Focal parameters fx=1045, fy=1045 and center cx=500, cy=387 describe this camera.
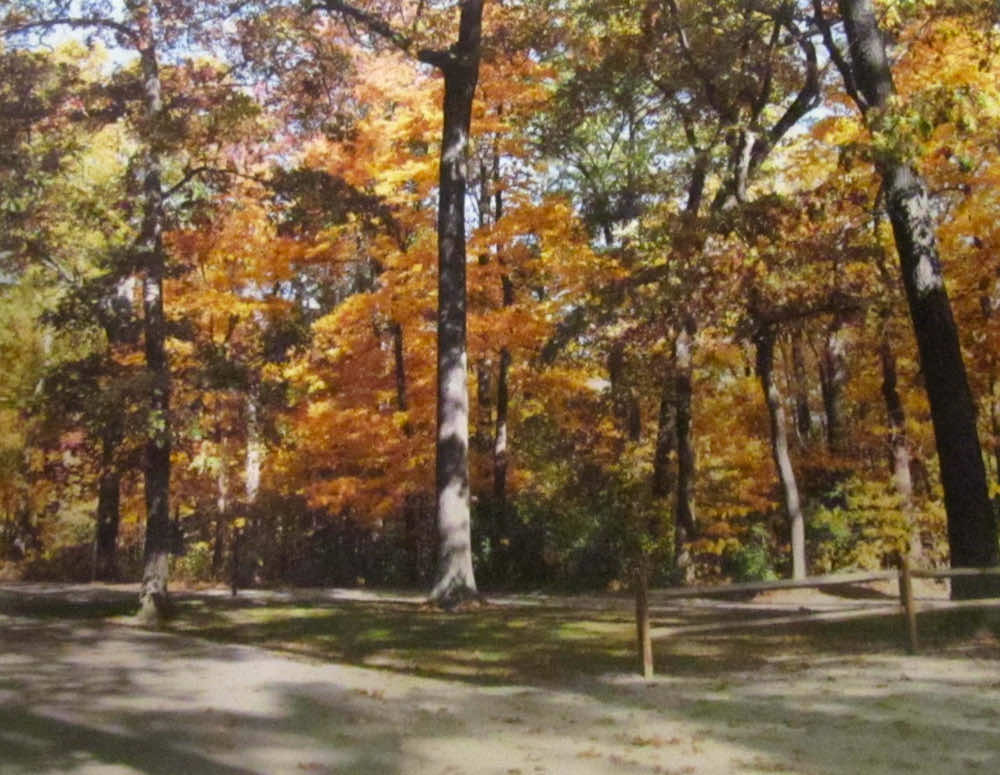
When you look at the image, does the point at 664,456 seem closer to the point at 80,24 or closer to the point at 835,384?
the point at 835,384

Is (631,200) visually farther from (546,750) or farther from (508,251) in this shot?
(546,750)

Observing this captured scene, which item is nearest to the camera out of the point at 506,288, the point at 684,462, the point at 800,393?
the point at 684,462

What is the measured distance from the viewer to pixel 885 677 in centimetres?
961

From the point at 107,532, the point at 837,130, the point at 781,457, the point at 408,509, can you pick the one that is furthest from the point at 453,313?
the point at 107,532

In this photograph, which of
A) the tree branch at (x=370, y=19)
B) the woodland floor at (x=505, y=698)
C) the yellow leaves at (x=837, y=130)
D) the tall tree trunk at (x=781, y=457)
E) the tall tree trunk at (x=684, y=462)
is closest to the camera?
the woodland floor at (x=505, y=698)

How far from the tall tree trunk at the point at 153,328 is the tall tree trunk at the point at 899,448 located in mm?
14154

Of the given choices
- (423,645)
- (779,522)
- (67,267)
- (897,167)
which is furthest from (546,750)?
(67,267)

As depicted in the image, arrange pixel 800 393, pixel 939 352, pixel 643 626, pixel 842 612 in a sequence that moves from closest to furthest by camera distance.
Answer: pixel 643 626
pixel 842 612
pixel 939 352
pixel 800 393

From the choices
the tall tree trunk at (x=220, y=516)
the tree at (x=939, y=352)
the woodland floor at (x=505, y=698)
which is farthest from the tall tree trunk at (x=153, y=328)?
the tall tree trunk at (x=220, y=516)

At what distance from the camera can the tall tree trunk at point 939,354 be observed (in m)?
12.4

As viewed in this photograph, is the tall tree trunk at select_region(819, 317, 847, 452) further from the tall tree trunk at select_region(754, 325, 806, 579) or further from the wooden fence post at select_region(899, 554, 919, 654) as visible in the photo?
the wooden fence post at select_region(899, 554, 919, 654)

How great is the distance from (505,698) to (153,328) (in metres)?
10.6

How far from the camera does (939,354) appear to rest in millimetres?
12602

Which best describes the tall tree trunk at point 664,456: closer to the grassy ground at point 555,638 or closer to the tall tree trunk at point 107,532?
the grassy ground at point 555,638
